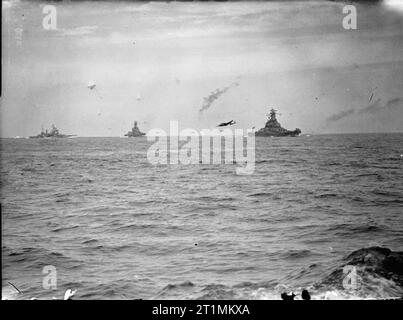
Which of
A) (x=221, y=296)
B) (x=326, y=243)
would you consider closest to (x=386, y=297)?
(x=326, y=243)

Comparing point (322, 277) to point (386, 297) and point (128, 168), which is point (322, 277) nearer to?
point (386, 297)

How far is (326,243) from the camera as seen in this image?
10.3 meters

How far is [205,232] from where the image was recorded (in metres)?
10.5

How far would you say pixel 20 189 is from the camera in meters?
12.9

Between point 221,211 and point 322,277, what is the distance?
2788 millimetres

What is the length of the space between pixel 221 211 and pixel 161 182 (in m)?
2.04

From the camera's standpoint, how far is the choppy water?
9148 mm

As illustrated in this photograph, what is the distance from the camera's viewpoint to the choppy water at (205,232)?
9148mm

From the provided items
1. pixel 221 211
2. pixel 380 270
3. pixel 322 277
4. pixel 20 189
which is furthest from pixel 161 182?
pixel 380 270
